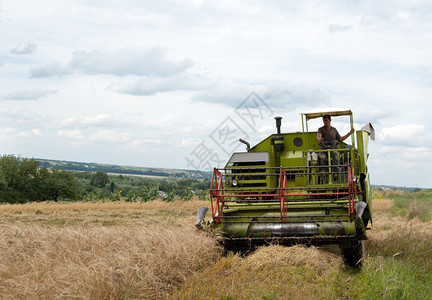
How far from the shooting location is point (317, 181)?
9.34 metres

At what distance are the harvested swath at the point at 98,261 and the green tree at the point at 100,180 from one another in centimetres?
6331

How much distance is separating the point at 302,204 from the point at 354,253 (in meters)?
1.25

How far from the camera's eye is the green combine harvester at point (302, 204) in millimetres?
8023

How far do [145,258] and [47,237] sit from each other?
2604mm

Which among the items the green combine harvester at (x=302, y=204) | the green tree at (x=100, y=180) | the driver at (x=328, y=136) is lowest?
the green tree at (x=100, y=180)

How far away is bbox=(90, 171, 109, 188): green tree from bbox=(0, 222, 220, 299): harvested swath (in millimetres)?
63306

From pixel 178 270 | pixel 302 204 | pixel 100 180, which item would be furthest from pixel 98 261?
pixel 100 180

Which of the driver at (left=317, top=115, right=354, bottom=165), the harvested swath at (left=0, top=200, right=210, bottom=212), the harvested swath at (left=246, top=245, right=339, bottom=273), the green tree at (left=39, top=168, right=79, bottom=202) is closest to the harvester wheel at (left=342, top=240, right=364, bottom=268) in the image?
the harvested swath at (left=246, top=245, right=339, bottom=273)

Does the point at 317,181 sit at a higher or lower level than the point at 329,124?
lower

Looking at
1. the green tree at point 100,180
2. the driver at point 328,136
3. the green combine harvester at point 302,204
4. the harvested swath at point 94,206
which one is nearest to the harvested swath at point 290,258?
the green combine harvester at point 302,204

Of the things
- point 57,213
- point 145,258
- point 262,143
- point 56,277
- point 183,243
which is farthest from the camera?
point 57,213

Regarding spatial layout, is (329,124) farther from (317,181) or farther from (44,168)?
(44,168)

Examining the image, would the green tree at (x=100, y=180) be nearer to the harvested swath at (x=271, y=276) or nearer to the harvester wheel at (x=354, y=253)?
the harvester wheel at (x=354, y=253)

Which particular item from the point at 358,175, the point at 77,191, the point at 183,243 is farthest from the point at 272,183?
the point at 77,191
